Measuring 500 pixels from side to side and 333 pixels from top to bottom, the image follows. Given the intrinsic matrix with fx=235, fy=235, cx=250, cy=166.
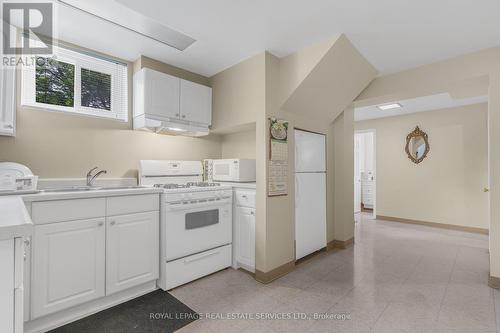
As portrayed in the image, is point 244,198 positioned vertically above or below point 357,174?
below

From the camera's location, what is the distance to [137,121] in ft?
8.98

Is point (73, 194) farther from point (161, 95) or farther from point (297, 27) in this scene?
point (297, 27)

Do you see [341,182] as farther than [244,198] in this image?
Yes

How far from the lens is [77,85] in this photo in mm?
2514

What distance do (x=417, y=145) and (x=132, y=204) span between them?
5767 millimetres

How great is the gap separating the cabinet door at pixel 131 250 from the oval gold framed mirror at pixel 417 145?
5.45m

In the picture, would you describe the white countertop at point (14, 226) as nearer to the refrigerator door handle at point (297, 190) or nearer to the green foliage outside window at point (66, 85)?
the green foliage outside window at point (66, 85)

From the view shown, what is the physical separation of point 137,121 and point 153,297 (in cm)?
187

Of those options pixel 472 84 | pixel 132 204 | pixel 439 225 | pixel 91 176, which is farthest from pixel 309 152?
pixel 439 225

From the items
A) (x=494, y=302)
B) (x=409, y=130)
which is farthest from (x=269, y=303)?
(x=409, y=130)

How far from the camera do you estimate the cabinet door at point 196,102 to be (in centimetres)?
293

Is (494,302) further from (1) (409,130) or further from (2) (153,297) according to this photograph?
(1) (409,130)

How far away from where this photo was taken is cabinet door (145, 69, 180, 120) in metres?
2.62

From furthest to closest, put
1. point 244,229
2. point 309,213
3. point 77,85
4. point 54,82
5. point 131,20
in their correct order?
point 309,213 < point 244,229 < point 77,85 < point 54,82 < point 131,20
